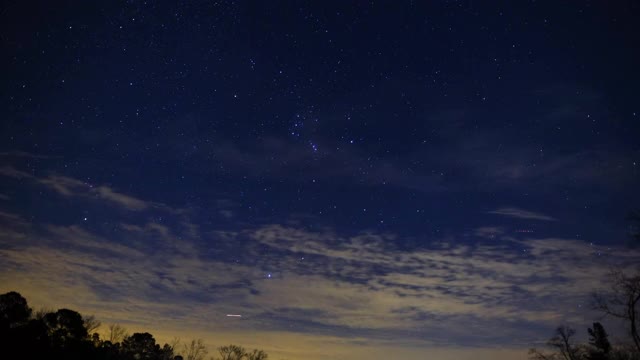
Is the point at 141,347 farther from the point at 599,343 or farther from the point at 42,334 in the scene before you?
the point at 599,343

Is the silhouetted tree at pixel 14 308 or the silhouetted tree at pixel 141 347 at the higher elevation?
the silhouetted tree at pixel 14 308

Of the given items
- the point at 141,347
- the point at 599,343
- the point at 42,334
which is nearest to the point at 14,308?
the point at 42,334

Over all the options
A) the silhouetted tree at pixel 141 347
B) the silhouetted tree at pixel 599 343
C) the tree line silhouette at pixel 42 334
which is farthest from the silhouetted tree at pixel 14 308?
the silhouetted tree at pixel 599 343

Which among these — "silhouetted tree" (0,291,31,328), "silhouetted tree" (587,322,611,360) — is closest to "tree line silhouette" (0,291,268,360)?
"silhouetted tree" (0,291,31,328)

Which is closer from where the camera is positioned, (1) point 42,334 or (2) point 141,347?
(1) point 42,334

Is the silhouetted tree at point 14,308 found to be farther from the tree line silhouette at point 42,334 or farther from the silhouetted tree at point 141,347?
the silhouetted tree at point 141,347

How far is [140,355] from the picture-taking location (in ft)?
288

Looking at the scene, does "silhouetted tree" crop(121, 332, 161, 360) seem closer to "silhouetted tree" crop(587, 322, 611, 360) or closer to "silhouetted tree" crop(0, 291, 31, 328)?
"silhouetted tree" crop(0, 291, 31, 328)

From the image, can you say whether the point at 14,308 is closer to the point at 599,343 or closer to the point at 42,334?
the point at 42,334

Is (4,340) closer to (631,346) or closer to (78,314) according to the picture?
(78,314)

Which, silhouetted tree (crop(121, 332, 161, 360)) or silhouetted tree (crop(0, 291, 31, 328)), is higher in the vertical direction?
silhouetted tree (crop(0, 291, 31, 328))

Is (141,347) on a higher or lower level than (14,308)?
lower

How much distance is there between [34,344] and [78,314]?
17453 millimetres

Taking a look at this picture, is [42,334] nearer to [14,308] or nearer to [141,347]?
[14,308]
